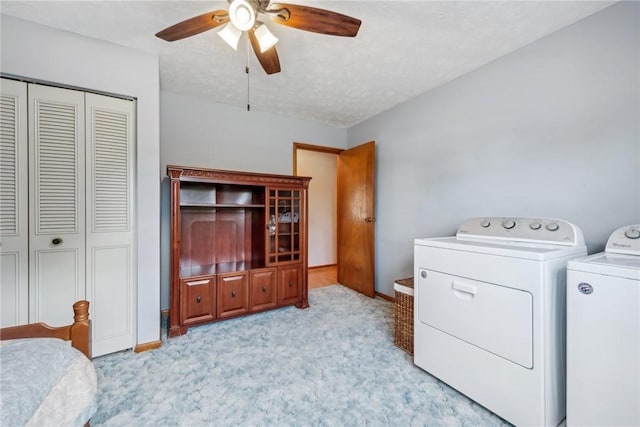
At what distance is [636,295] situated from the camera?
105 centimetres

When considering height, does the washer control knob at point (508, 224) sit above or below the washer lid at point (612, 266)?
above

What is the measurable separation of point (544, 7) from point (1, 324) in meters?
4.09

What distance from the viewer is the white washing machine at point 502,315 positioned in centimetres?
131

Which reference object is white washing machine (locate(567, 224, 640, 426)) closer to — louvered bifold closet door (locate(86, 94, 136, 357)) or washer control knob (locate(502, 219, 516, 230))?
washer control knob (locate(502, 219, 516, 230))

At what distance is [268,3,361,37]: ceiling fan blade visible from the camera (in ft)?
4.37

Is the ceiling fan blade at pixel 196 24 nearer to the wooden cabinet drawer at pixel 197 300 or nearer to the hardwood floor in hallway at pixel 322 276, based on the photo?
the wooden cabinet drawer at pixel 197 300

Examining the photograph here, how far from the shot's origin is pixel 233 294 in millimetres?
2680

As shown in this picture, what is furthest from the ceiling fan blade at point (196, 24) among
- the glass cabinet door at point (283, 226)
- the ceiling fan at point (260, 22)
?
the glass cabinet door at point (283, 226)

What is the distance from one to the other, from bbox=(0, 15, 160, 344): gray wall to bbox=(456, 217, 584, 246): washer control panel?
258 centimetres

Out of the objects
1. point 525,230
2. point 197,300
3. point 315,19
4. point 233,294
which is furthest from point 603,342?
point 197,300

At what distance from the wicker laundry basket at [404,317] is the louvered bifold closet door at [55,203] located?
2507 mm

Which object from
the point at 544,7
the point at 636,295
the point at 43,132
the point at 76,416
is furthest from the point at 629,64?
the point at 43,132

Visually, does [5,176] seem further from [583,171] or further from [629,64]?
[629,64]

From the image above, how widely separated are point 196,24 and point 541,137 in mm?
2461
